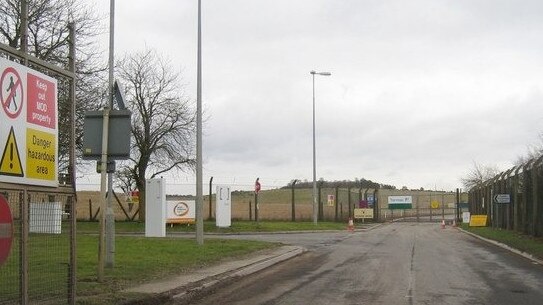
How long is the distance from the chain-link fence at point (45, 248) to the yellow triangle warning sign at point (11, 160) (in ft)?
1.00

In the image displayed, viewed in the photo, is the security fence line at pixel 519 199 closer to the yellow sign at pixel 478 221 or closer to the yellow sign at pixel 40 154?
the yellow sign at pixel 478 221

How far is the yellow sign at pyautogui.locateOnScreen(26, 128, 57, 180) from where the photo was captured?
793cm

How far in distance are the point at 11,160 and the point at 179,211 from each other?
1214 inches

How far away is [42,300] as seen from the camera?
333 inches

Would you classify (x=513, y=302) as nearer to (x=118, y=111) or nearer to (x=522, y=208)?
(x=118, y=111)

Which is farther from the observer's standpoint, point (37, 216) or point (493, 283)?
point (493, 283)

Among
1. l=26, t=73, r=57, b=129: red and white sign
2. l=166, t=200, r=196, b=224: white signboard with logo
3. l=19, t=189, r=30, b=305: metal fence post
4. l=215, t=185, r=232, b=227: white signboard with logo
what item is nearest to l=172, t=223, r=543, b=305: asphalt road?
l=19, t=189, r=30, b=305: metal fence post

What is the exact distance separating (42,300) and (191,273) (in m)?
6.05

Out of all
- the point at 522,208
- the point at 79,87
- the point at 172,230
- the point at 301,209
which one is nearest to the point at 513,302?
the point at 79,87

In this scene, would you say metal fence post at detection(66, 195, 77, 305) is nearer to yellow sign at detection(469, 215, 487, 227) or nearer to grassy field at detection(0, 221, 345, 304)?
grassy field at detection(0, 221, 345, 304)

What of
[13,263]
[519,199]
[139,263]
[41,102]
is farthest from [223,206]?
[41,102]

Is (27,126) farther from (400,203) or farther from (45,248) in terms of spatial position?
(400,203)

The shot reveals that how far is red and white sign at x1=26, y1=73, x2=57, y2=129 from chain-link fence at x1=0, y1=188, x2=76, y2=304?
3.13 ft

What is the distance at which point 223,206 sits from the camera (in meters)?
36.5
